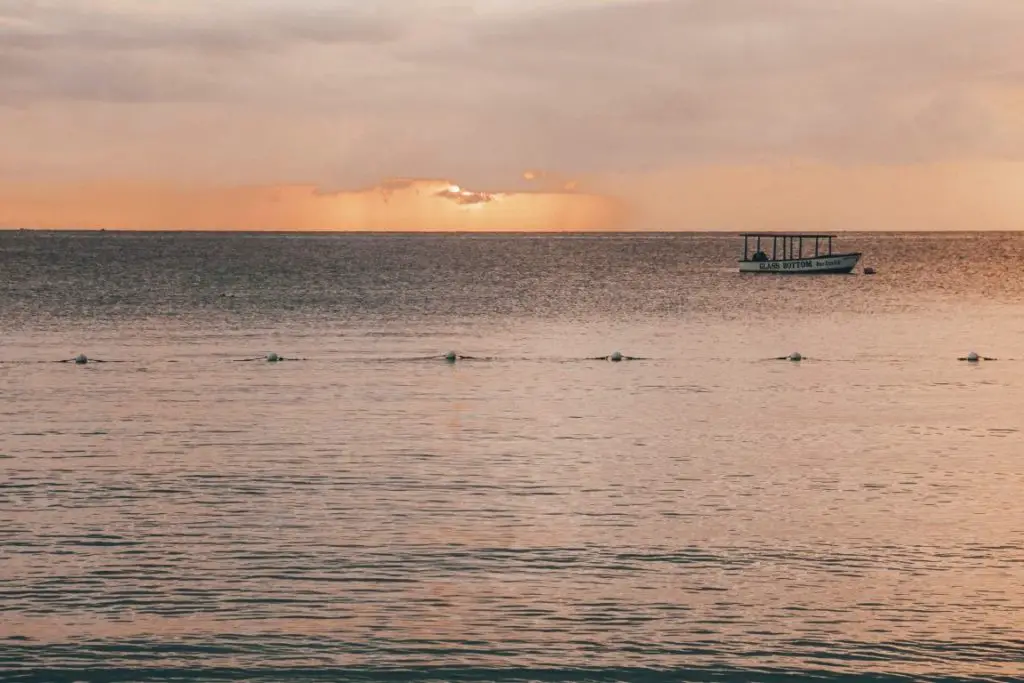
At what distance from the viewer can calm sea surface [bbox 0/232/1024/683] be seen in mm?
21922

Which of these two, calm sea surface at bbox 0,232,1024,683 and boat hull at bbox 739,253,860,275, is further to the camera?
boat hull at bbox 739,253,860,275

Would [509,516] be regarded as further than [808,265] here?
No

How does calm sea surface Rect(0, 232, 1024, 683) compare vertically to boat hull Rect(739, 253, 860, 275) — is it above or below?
below

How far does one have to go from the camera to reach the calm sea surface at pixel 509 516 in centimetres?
2192

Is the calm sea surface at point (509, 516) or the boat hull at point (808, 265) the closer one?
the calm sea surface at point (509, 516)

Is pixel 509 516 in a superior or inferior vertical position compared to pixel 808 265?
inferior

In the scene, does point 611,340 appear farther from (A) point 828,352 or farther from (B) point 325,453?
(B) point 325,453

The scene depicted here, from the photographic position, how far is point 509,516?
30.8 m

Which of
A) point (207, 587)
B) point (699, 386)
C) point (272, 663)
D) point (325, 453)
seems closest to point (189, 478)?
point (325, 453)

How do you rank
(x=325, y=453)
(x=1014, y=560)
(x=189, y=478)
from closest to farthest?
1. (x=1014, y=560)
2. (x=189, y=478)
3. (x=325, y=453)

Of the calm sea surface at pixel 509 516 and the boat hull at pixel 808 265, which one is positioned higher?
the boat hull at pixel 808 265

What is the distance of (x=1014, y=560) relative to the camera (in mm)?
27250

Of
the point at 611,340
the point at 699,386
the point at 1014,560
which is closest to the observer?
the point at 1014,560

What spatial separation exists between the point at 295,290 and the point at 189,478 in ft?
332
